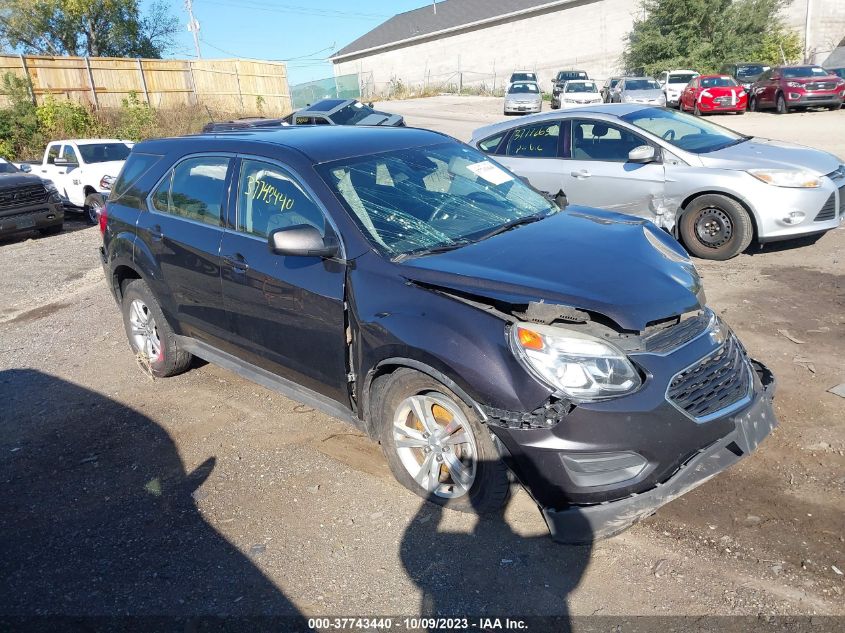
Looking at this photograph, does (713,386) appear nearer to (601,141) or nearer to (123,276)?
(123,276)

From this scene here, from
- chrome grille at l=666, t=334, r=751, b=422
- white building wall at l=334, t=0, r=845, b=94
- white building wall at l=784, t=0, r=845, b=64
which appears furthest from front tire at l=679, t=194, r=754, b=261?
white building wall at l=334, t=0, r=845, b=94

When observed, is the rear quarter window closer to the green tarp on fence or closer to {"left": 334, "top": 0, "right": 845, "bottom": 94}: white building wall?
{"left": 334, "top": 0, "right": 845, "bottom": 94}: white building wall

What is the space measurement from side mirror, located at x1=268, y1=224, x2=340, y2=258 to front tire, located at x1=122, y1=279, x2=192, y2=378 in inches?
77.4

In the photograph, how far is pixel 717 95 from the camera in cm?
2447

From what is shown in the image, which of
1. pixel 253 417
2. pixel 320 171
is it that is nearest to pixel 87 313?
pixel 253 417

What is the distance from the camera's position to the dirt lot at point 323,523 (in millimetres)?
2920

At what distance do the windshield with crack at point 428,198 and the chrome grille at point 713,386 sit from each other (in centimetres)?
137

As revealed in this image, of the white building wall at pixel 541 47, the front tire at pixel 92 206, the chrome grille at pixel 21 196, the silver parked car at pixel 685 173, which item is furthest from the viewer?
the white building wall at pixel 541 47

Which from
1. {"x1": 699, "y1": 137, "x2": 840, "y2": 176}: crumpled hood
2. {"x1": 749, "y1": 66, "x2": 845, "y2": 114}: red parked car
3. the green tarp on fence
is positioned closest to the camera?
{"x1": 699, "y1": 137, "x2": 840, "y2": 176}: crumpled hood

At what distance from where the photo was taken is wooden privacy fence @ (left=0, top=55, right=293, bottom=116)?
25.3 metres

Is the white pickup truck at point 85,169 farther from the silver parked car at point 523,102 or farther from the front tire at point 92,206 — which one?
the silver parked car at point 523,102

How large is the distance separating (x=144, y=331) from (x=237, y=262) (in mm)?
1828

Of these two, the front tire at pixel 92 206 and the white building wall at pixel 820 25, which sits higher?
the white building wall at pixel 820 25

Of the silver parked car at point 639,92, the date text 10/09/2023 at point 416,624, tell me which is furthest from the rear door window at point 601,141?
the silver parked car at point 639,92
